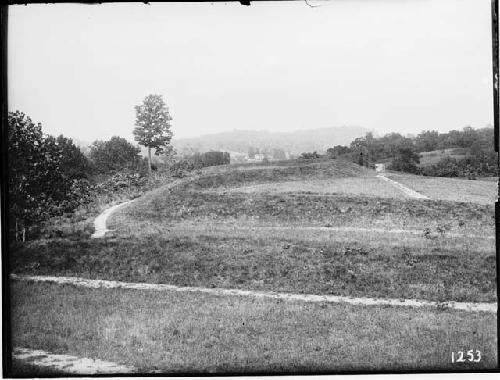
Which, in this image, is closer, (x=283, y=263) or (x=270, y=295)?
(x=270, y=295)

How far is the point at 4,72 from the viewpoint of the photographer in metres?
10.0

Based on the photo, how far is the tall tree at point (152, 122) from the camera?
10.4 m

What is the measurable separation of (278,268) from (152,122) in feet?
12.7

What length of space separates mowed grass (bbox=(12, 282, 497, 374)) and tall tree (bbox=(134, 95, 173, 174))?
3.28m

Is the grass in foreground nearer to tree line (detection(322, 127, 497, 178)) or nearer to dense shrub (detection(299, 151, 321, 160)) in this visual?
tree line (detection(322, 127, 497, 178))

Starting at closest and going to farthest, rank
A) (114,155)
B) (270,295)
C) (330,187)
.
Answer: (270,295), (114,155), (330,187)

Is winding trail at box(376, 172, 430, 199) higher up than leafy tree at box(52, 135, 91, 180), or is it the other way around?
leafy tree at box(52, 135, 91, 180)

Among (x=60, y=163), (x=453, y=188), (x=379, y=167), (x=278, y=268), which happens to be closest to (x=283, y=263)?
(x=278, y=268)

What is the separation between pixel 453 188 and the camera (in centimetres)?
1091

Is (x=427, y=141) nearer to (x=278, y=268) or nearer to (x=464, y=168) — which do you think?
(x=464, y=168)

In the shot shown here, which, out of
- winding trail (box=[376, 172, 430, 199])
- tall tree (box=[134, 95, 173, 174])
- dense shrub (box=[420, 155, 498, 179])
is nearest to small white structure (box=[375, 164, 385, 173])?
winding trail (box=[376, 172, 430, 199])

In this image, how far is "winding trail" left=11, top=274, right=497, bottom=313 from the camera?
395 inches

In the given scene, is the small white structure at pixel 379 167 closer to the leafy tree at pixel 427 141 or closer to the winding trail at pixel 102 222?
the leafy tree at pixel 427 141

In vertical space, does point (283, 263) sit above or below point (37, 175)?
below
